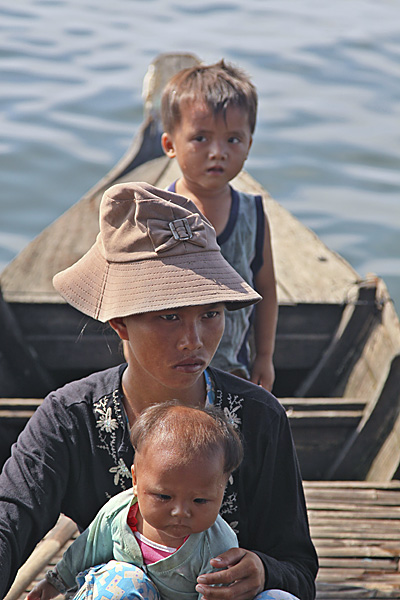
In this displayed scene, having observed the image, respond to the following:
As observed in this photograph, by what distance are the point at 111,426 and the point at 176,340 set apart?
0.26 metres

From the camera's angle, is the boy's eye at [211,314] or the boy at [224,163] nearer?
the boy's eye at [211,314]

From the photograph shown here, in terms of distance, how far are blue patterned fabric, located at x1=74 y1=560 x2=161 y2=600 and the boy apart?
44.7 inches

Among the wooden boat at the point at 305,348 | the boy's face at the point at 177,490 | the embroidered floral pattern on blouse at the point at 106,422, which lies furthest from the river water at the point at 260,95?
the boy's face at the point at 177,490

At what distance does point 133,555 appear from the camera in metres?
1.74

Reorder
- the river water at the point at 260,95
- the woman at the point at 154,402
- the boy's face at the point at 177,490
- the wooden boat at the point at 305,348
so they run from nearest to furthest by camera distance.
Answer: the boy's face at the point at 177,490
the woman at the point at 154,402
the wooden boat at the point at 305,348
the river water at the point at 260,95

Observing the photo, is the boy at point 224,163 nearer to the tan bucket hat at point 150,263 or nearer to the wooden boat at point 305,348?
the wooden boat at point 305,348

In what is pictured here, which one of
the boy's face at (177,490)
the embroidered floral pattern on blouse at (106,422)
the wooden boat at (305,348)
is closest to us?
the boy's face at (177,490)

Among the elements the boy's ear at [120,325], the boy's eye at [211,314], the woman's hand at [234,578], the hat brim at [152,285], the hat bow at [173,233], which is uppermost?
the hat bow at [173,233]

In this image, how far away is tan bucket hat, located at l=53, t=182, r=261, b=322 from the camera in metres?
1.74

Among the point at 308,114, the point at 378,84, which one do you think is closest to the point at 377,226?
the point at 308,114

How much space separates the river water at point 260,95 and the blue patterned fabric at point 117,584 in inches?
238

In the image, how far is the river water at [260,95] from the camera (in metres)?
8.98

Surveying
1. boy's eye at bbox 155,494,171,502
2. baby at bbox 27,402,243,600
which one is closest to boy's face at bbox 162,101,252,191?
baby at bbox 27,402,243,600

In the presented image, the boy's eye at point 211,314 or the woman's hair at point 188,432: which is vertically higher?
the boy's eye at point 211,314
